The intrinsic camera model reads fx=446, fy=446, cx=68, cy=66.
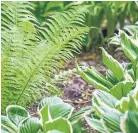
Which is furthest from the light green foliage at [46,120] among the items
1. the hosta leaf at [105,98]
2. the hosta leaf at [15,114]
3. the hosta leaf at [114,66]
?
the hosta leaf at [114,66]

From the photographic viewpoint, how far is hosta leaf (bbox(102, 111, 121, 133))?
4.98ft

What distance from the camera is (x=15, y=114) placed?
180 cm

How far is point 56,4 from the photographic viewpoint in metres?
3.88

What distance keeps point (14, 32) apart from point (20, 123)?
0.71 meters

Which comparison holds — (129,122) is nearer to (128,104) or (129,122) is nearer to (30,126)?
(128,104)

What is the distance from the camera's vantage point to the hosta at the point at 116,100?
1.49 m

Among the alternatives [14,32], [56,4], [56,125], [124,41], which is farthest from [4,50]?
[56,4]

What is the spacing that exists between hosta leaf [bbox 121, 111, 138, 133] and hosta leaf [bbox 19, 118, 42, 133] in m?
0.35

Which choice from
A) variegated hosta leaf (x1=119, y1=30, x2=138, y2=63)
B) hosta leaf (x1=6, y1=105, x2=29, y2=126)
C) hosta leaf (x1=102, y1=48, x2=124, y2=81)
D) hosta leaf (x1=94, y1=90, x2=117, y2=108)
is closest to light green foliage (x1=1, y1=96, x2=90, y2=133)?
hosta leaf (x1=6, y1=105, x2=29, y2=126)

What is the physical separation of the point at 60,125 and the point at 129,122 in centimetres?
27

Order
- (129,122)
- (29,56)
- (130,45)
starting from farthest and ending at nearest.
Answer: (29,56) → (130,45) → (129,122)

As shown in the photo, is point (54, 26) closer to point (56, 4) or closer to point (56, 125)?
point (56, 125)

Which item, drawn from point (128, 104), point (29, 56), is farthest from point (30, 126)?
point (29, 56)

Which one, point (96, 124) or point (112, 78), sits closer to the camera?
point (96, 124)
